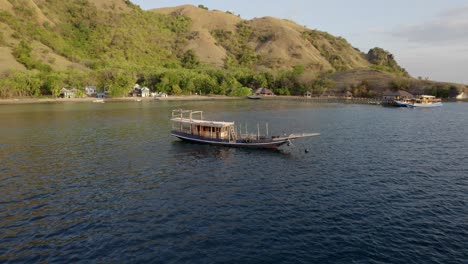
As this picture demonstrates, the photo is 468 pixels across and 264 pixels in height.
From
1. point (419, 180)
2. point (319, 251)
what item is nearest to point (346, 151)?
point (419, 180)

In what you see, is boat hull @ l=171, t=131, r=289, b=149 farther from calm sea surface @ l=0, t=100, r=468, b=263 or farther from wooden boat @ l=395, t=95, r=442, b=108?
wooden boat @ l=395, t=95, r=442, b=108

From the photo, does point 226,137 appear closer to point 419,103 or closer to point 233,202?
point 233,202

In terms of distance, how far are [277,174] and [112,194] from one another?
23656 mm

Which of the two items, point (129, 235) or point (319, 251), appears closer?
point (319, 251)

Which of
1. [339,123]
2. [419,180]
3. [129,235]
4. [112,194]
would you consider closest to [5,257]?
[129,235]

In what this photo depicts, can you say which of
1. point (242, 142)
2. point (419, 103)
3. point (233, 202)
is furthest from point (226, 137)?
point (419, 103)

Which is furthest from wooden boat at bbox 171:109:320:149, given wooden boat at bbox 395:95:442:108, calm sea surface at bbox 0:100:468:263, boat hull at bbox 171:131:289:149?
wooden boat at bbox 395:95:442:108

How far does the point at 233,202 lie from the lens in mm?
38562

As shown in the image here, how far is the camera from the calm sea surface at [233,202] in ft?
92.9

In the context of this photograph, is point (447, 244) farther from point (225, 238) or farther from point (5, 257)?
point (5, 257)

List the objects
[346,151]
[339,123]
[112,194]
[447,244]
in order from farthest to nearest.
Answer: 1. [339,123]
2. [346,151]
3. [112,194]
4. [447,244]

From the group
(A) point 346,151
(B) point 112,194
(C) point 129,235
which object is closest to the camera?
(C) point 129,235

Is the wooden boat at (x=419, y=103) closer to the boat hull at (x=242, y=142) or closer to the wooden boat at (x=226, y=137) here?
the wooden boat at (x=226, y=137)

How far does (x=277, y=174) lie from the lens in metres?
49.6
